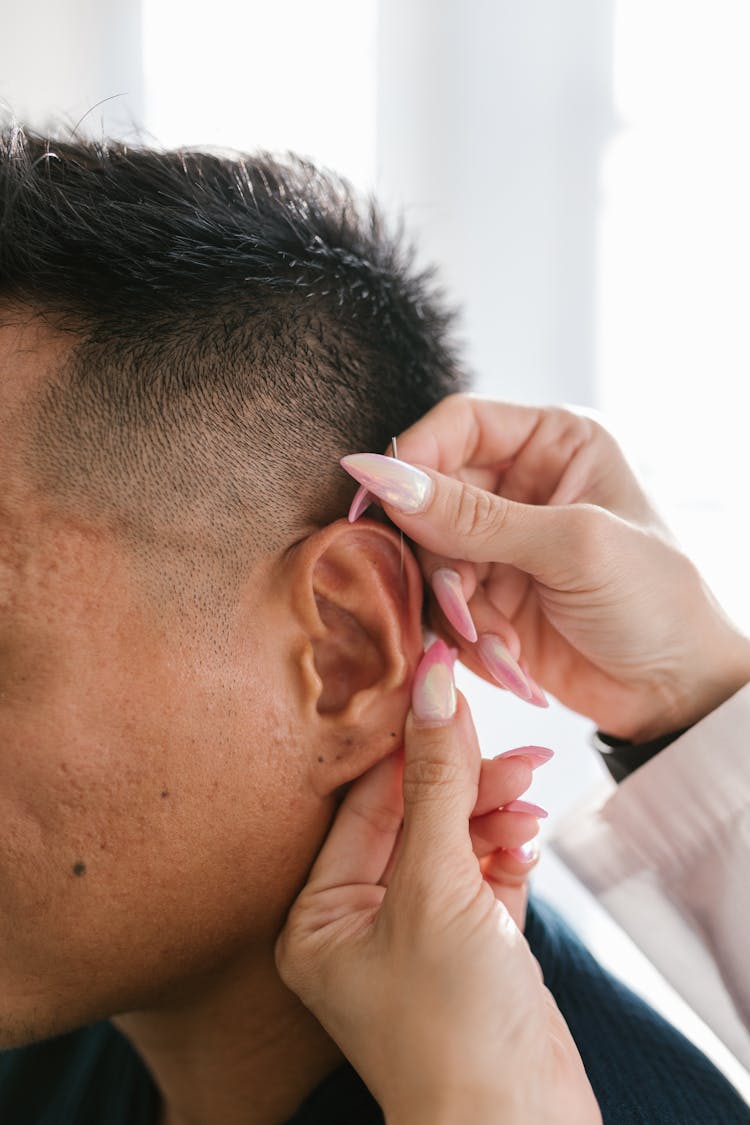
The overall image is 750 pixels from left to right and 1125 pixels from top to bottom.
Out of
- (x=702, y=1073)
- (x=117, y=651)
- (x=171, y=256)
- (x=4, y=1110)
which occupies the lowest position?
(x=4, y=1110)

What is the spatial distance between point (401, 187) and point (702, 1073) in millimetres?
1696

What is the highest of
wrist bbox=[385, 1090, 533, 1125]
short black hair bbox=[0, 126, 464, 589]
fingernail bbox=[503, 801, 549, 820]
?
short black hair bbox=[0, 126, 464, 589]

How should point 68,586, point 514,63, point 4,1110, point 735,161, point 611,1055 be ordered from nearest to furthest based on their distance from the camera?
1. point 68,586
2. point 611,1055
3. point 4,1110
4. point 735,161
5. point 514,63

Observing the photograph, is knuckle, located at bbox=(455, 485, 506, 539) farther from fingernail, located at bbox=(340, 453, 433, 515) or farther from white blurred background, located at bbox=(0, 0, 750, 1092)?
white blurred background, located at bbox=(0, 0, 750, 1092)

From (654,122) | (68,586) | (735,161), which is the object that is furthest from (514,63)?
(68,586)

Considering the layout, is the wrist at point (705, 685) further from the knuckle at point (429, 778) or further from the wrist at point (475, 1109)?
the wrist at point (475, 1109)

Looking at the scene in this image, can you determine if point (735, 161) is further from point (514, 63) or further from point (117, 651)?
point (117, 651)

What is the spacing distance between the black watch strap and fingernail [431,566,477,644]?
0.26 m

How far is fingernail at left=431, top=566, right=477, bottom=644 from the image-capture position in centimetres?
93

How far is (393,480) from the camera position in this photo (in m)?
0.86

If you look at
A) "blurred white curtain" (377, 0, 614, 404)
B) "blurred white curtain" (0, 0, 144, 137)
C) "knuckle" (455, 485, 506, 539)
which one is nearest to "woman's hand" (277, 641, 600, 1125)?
"knuckle" (455, 485, 506, 539)

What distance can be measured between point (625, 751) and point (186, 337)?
0.62 metres

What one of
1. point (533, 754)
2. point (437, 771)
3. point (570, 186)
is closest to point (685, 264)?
point (570, 186)

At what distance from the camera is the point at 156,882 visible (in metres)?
0.86
